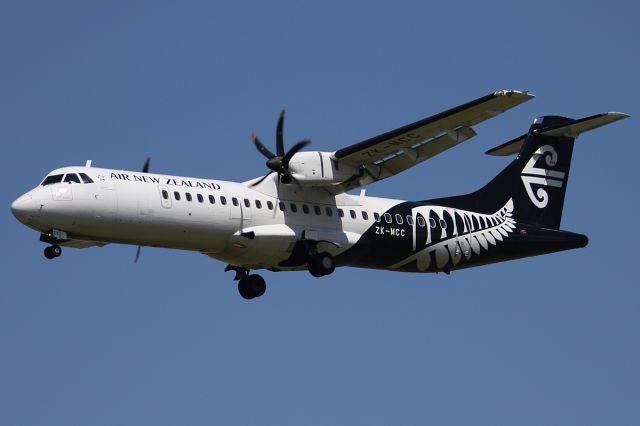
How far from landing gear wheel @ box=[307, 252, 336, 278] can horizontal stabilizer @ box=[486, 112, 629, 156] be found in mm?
5875

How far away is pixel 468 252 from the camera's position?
26.7m

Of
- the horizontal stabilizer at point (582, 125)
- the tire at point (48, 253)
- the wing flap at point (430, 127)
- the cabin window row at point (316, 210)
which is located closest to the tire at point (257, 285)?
the cabin window row at point (316, 210)

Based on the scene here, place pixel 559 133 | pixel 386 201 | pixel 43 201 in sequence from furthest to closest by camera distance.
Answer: pixel 559 133 < pixel 386 201 < pixel 43 201

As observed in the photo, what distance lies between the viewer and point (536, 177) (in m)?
28.3

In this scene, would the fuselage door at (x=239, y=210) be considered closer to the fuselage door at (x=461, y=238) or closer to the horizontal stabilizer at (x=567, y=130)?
the fuselage door at (x=461, y=238)

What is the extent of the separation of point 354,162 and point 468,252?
352 cm

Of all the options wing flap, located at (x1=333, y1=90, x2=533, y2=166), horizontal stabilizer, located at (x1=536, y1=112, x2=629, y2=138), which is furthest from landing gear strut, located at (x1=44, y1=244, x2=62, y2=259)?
horizontal stabilizer, located at (x1=536, y1=112, x2=629, y2=138)

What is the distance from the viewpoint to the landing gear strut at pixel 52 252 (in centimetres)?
2228

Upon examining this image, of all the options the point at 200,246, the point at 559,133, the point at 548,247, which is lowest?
the point at 200,246

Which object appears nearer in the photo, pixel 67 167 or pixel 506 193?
pixel 67 167

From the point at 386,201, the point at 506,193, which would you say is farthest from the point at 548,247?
the point at 386,201

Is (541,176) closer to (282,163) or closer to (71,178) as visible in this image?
(282,163)

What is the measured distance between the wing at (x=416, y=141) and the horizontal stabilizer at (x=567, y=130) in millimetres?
3255

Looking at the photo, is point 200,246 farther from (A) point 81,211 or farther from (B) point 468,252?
(B) point 468,252
